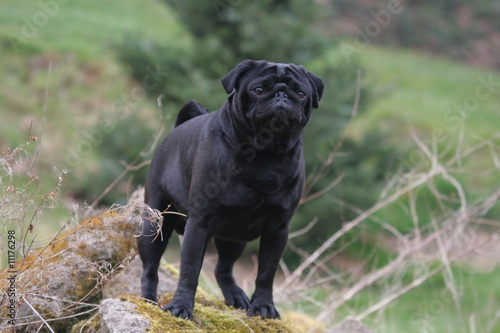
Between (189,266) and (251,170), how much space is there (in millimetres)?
733

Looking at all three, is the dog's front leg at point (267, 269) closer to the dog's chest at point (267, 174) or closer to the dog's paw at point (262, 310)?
the dog's paw at point (262, 310)

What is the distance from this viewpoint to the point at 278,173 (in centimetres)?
434

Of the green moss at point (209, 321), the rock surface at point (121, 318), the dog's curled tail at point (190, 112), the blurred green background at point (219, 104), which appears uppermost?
the dog's curled tail at point (190, 112)

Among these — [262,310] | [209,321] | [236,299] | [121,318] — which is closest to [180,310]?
[209,321]

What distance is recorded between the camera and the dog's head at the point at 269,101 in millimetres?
4148

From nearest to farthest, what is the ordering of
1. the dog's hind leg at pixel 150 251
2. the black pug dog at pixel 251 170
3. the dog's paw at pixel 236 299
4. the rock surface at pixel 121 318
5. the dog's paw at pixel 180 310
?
the rock surface at pixel 121 318 → the black pug dog at pixel 251 170 → the dog's paw at pixel 180 310 → the dog's hind leg at pixel 150 251 → the dog's paw at pixel 236 299

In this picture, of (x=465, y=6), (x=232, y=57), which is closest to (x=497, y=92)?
(x=465, y=6)

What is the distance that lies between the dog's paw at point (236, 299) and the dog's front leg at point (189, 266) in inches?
30.2

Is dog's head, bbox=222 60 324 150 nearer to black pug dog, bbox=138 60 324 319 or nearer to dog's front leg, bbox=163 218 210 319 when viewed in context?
black pug dog, bbox=138 60 324 319

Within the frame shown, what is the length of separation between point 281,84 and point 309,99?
0.26 metres

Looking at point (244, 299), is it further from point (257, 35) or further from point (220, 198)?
point (257, 35)

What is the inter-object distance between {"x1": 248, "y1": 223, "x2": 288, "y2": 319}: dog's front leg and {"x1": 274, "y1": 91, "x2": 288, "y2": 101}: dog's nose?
0.89 meters

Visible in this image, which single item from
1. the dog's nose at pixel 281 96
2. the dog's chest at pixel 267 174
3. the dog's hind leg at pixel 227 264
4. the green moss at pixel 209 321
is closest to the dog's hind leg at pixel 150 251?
the green moss at pixel 209 321

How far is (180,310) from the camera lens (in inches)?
173
